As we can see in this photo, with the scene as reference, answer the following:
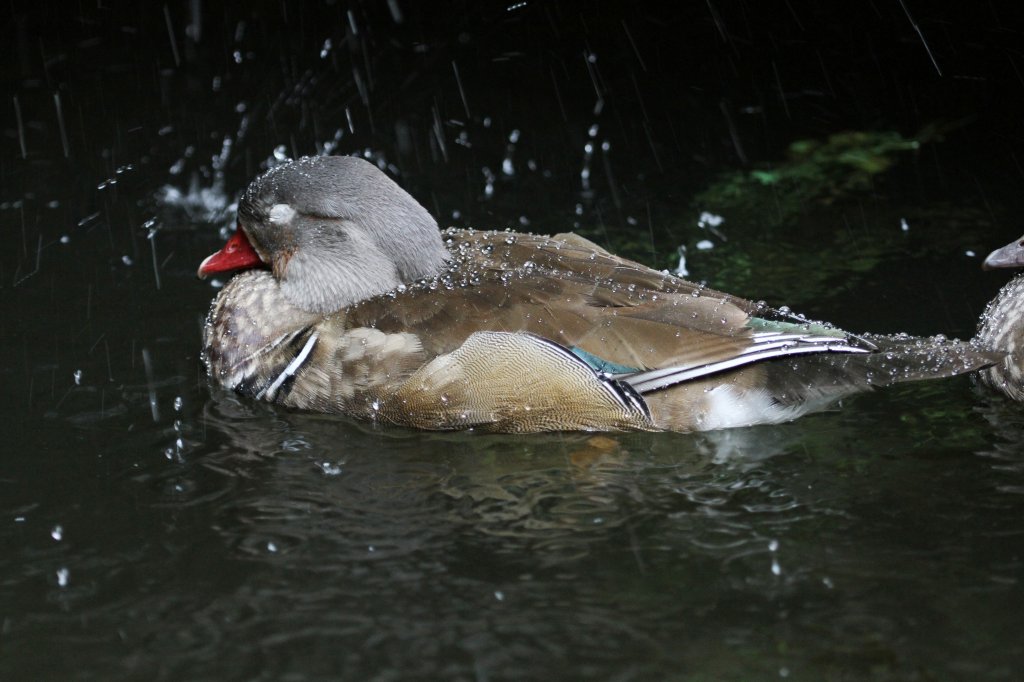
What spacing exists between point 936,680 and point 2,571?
2959 mm

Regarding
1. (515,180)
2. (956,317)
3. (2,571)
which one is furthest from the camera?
(515,180)

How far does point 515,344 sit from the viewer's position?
4.90m

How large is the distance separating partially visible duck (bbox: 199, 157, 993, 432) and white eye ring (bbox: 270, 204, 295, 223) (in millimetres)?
68

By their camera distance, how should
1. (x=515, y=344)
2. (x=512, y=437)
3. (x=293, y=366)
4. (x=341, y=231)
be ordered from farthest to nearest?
1. (x=341, y=231)
2. (x=293, y=366)
3. (x=512, y=437)
4. (x=515, y=344)

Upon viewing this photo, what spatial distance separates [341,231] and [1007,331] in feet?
9.48

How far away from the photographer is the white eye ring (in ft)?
18.1

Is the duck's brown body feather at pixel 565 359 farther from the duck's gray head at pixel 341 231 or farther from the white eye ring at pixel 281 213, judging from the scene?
the white eye ring at pixel 281 213

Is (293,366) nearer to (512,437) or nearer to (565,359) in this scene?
(512,437)

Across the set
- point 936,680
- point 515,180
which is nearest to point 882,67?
point 515,180

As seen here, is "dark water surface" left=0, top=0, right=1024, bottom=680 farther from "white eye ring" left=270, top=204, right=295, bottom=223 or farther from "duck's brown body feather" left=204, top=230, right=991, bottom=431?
"white eye ring" left=270, top=204, right=295, bottom=223

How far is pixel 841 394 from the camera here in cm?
493

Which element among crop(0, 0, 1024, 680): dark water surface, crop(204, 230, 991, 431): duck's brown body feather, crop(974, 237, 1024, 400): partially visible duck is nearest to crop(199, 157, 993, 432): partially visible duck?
crop(204, 230, 991, 431): duck's brown body feather

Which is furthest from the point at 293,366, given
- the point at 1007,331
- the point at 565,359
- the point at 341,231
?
the point at 1007,331

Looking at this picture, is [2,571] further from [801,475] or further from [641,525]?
[801,475]
